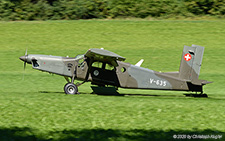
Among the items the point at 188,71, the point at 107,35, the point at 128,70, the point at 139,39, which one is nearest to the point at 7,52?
→ the point at 107,35

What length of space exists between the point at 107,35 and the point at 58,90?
43.9 ft

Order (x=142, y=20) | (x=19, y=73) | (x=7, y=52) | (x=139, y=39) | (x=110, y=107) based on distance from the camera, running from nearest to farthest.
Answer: (x=110, y=107)
(x=19, y=73)
(x=7, y=52)
(x=139, y=39)
(x=142, y=20)

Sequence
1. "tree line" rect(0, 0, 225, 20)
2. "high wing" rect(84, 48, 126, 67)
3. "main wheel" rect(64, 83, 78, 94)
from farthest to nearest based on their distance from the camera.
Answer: "tree line" rect(0, 0, 225, 20) → "main wheel" rect(64, 83, 78, 94) → "high wing" rect(84, 48, 126, 67)

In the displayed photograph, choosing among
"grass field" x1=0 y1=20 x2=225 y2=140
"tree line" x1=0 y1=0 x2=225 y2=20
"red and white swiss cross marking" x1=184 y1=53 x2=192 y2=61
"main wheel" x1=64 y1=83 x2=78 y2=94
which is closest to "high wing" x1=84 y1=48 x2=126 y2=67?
"main wheel" x1=64 y1=83 x2=78 y2=94

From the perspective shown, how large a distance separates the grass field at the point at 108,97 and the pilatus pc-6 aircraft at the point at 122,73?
0.71m

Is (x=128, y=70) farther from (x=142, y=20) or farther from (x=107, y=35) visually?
(x=142, y=20)

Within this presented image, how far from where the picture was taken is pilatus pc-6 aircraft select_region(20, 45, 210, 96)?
16.5 metres

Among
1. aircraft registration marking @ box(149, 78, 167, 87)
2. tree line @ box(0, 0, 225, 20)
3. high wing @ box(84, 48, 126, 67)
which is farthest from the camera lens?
tree line @ box(0, 0, 225, 20)

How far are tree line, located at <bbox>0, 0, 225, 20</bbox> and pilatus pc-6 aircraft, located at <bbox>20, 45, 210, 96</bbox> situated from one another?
21.2 m

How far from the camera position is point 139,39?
30.6 meters

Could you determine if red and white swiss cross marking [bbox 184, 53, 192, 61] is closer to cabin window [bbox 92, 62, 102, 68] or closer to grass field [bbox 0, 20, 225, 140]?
grass field [bbox 0, 20, 225, 140]

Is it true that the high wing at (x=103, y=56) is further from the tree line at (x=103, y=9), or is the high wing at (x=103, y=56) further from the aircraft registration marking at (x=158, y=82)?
the tree line at (x=103, y=9)

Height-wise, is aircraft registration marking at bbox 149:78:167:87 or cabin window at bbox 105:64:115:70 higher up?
cabin window at bbox 105:64:115:70

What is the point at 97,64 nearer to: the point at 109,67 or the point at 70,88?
the point at 109,67
